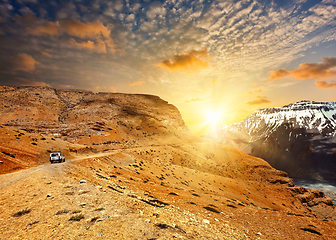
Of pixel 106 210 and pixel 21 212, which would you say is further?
pixel 106 210


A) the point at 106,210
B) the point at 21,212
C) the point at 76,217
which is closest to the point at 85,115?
the point at 21,212

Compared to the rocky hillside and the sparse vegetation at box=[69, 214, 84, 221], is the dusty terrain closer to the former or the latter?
the sparse vegetation at box=[69, 214, 84, 221]

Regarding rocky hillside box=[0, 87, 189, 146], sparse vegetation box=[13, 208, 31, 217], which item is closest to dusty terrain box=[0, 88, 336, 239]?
sparse vegetation box=[13, 208, 31, 217]

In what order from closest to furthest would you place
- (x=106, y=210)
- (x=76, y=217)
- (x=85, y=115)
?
1. (x=76, y=217)
2. (x=106, y=210)
3. (x=85, y=115)

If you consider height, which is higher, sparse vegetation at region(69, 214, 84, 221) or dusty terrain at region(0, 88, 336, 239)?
sparse vegetation at region(69, 214, 84, 221)

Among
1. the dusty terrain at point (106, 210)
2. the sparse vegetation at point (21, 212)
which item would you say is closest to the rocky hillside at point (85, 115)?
the dusty terrain at point (106, 210)

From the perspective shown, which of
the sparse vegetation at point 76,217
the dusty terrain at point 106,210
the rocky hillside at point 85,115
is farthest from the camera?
the rocky hillside at point 85,115

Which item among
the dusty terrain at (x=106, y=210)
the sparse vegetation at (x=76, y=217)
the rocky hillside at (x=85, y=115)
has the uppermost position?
the rocky hillside at (x=85, y=115)

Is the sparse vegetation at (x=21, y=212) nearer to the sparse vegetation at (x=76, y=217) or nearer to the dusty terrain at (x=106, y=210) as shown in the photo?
the dusty terrain at (x=106, y=210)

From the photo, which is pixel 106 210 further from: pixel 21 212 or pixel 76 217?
pixel 21 212

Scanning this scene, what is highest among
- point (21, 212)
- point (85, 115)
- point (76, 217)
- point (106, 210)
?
point (85, 115)

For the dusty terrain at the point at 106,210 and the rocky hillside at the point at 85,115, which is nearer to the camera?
the dusty terrain at the point at 106,210

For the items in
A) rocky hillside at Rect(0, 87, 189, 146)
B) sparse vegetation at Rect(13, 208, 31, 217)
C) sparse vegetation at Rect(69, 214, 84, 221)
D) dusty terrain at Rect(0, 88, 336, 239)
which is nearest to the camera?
dusty terrain at Rect(0, 88, 336, 239)

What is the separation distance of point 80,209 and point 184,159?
46971 millimetres
